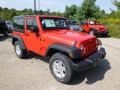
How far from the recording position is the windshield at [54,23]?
23.4 feet

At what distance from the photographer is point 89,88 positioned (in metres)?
5.56

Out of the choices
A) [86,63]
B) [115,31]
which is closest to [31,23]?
[86,63]

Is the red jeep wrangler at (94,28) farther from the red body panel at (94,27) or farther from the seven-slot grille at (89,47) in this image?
the seven-slot grille at (89,47)

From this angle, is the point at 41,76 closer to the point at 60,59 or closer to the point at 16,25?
the point at 60,59

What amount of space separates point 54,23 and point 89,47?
189 centimetres

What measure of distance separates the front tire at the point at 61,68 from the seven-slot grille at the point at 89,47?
60 cm

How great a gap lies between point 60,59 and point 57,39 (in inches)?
27.6

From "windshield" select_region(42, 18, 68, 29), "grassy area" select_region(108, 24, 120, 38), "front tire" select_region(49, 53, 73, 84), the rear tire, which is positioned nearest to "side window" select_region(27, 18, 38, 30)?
"windshield" select_region(42, 18, 68, 29)

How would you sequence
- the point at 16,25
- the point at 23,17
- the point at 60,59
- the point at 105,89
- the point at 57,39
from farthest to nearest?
the point at 16,25
the point at 23,17
the point at 57,39
the point at 60,59
the point at 105,89

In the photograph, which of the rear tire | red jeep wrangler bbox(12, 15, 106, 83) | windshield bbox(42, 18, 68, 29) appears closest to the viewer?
Answer: red jeep wrangler bbox(12, 15, 106, 83)

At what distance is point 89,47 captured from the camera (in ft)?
20.5

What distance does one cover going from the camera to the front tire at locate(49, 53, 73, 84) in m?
5.65

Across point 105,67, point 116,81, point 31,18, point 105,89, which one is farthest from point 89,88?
point 31,18

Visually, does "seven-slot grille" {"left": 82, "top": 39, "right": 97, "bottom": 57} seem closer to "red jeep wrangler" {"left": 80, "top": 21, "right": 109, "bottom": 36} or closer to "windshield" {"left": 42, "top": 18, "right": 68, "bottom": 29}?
"windshield" {"left": 42, "top": 18, "right": 68, "bottom": 29}
